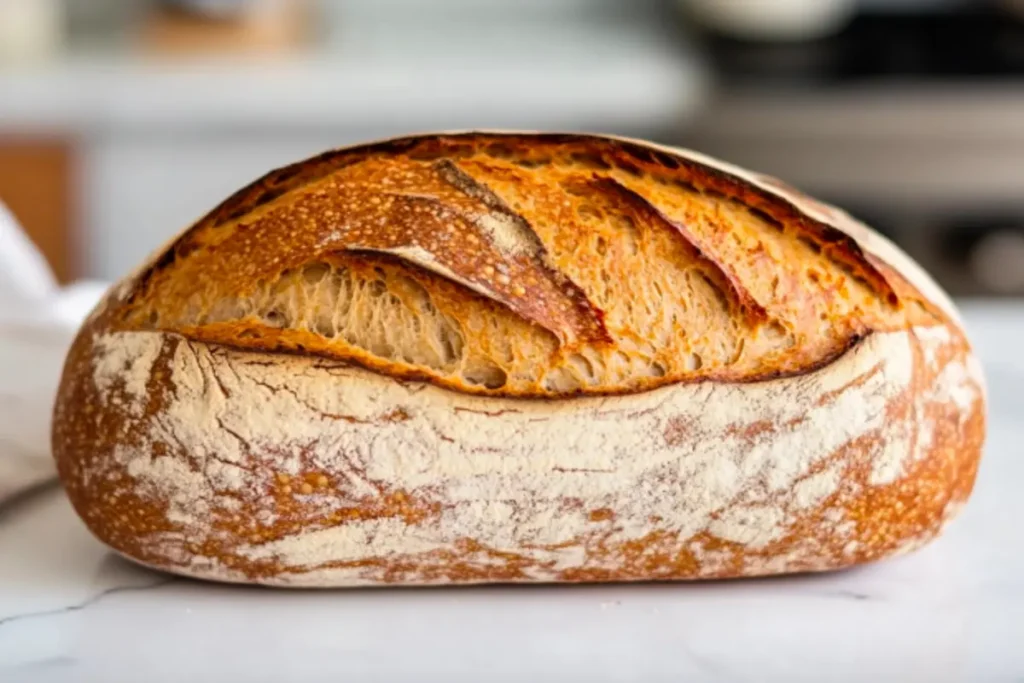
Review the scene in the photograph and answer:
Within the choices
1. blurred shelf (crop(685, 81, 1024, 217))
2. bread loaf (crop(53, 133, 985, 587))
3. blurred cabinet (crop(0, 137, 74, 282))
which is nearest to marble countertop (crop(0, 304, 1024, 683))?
bread loaf (crop(53, 133, 985, 587))

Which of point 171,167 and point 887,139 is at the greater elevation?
point 887,139

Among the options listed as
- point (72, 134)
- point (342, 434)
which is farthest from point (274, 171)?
point (72, 134)

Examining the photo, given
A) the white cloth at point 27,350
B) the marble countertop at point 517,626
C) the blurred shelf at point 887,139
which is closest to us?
the marble countertop at point 517,626

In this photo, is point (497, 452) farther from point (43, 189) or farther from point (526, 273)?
point (43, 189)

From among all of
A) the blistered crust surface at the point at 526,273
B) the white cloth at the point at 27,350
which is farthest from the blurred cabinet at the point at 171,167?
the blistered crust surface at the point at 526,273

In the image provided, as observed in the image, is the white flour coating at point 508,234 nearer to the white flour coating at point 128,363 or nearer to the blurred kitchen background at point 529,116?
the white flour coating at point 128,363

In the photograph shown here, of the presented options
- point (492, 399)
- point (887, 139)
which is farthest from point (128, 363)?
point (887, 139)

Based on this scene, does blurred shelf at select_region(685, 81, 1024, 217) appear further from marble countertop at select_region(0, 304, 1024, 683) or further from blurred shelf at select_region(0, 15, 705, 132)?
marble countertop at select_region(0, 304, 1024, 683)
